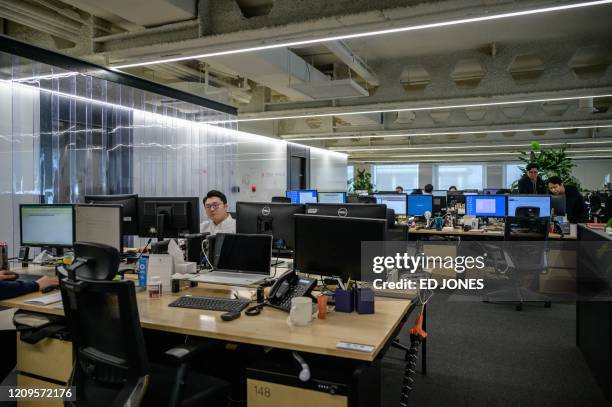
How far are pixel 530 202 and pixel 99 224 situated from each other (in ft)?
17.9

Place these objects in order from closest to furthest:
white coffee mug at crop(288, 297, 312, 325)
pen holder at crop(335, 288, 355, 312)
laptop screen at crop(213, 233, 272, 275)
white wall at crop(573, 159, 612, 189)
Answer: white coffee mug at crop(288, 297, 312, 325), pen holder at crop(335, 288, 355, 312), laptop screen at crop(213, 233, 272, 275), white wall at crop(573, 159, 612, 189)

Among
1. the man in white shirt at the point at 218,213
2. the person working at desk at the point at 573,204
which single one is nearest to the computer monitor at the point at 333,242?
the man in white shirt at the point at 218,213

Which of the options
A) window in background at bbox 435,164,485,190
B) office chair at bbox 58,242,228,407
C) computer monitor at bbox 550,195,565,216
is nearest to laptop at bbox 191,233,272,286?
office chair at bbox 58,242,228,407

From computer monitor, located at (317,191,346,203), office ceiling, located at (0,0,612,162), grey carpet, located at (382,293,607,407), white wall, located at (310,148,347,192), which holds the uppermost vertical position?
office ceiling, located at (0,0,612,162)

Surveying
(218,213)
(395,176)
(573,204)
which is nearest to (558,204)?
(573,204)

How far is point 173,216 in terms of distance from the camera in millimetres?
Answer: 3521

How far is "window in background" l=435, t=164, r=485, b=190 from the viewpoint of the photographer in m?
19.4

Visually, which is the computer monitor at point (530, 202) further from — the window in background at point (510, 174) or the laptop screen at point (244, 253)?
the window in background at point (510, 174)

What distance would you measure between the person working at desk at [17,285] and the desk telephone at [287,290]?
147 centimetres

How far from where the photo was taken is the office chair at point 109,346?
1.70 m

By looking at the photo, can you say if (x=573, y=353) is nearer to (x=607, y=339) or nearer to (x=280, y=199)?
(x=607, y=339)

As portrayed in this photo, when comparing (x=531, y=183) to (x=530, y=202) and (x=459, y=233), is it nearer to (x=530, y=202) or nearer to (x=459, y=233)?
(x=530, y=202)

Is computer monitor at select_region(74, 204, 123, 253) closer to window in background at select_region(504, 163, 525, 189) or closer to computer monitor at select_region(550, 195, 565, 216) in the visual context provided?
computer monitor at select_region(550, 195, 565, 216)

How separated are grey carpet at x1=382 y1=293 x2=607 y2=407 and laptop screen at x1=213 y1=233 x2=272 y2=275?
4.02ft
